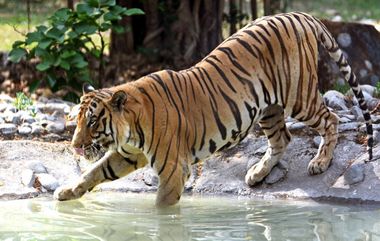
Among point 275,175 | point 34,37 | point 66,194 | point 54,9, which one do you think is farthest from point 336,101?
point 54,9

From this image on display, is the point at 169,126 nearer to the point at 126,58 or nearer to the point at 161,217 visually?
the point at 161,217

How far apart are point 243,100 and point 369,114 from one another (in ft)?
4.01

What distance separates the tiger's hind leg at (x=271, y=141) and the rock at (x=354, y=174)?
0.60 m

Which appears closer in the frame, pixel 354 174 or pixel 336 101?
pixel 354 174

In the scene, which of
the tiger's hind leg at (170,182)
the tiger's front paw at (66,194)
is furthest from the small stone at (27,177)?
the tiger's hind leg at (170,182)

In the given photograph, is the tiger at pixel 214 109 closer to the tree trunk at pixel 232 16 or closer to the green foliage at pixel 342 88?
the green foliage at pixel 342 88

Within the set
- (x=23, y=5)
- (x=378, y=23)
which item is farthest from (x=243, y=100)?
(x=23, y=5)

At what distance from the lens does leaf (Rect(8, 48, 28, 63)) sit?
36.0ft

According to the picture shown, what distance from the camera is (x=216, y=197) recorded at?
845cm

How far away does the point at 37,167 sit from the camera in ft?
28.7

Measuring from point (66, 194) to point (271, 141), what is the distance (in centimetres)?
185

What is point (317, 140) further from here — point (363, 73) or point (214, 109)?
point (363, 73)

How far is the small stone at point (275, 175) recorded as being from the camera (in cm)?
858

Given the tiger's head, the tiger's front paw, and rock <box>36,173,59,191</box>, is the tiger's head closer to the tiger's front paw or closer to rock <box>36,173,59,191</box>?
the tiger's front paw
